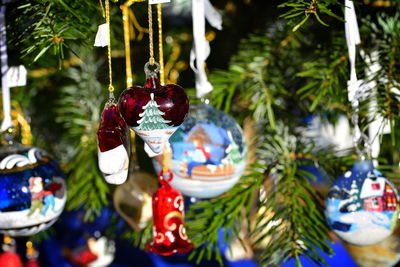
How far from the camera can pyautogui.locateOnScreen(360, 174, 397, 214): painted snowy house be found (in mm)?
487

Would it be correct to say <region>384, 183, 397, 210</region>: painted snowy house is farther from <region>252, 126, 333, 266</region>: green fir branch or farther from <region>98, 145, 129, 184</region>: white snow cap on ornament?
<region>98, 145, 129, 184</region>: white snow cap on ornament

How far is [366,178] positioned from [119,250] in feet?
2.09

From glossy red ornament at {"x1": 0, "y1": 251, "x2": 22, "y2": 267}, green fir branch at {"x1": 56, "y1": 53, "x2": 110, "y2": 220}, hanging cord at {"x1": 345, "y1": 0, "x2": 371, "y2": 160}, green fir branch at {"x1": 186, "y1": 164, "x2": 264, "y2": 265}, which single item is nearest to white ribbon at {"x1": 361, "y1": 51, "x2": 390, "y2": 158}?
hanging cord at {"x1": 345, "y1": 0, "x2": 371, "y2": 160}

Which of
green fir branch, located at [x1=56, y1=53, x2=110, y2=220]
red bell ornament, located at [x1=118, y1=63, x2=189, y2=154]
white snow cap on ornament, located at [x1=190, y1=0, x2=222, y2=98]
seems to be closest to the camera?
red bell ornament, located at [x1=118, y1=63, x2=189, y2=154]

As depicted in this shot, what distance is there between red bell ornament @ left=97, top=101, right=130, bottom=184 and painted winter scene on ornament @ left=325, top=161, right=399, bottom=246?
23cm

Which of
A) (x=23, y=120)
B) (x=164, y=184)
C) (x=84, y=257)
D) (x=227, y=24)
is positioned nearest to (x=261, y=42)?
(x=227, y=24)

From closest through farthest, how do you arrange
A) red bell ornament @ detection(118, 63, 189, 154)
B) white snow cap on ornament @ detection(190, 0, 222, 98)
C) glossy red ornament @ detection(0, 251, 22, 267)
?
red bell ornament @ detection(118, 63, 189, 154), white snow cap on ornament @ detection(190, 0, 222, 98), glossy red ornament @ detection(0, 251, 22, 267)

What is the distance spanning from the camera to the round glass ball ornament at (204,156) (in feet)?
1.67

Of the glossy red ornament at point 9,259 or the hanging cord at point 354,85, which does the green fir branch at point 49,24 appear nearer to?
the hanging cord at point 354,85

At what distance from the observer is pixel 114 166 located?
41 centimetres

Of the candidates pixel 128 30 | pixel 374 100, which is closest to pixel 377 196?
pixel 374 100

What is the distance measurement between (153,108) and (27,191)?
0.20 metres

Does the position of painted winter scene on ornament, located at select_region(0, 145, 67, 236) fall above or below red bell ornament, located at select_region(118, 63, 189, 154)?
below

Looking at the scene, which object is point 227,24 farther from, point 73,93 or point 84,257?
point 84,257
